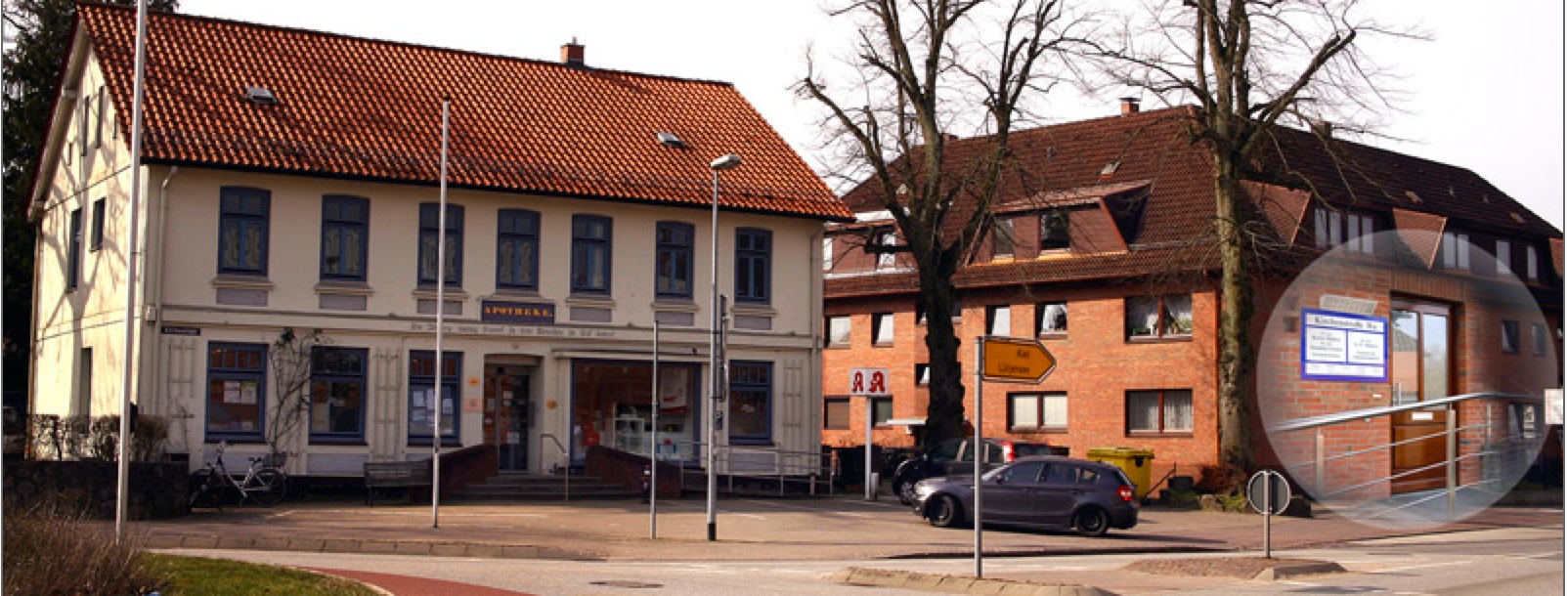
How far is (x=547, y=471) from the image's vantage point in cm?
3431

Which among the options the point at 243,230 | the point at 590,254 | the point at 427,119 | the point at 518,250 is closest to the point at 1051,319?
the point at 590,254

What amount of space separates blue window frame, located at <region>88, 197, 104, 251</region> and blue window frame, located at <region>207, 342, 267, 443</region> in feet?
16.2

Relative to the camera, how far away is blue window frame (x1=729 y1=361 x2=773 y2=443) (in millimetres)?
36500

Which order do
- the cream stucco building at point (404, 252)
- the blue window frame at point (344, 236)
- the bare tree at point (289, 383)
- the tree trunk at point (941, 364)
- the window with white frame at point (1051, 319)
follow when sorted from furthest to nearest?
the window with white frame at point (1051, 319), the tree trunk at point (941, 364), the blue window frame at point (344, 236), the bare tree at point (289, 383), the cream stucco building at point (404, 252)

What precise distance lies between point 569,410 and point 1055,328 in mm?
17446

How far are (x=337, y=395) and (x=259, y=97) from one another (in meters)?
6.30

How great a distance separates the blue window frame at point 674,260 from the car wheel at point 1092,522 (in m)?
11.2

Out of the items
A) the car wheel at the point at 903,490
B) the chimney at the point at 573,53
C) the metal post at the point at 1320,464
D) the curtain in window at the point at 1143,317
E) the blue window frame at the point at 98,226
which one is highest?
the chimney at the point at 573,53

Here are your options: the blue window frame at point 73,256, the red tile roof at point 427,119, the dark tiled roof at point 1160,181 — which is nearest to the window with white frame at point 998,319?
the dark tiled roof at point 1160,181

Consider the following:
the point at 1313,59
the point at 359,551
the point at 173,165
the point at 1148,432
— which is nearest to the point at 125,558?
the point at 359,551

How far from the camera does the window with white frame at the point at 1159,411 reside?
4350 centimetres

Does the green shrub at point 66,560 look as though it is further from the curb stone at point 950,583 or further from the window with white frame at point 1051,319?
the window with white frame at point 1051,319

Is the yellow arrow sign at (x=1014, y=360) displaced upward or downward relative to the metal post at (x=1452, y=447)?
upward

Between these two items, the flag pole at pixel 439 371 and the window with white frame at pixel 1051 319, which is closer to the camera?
the flag pole at pixel 439 371
